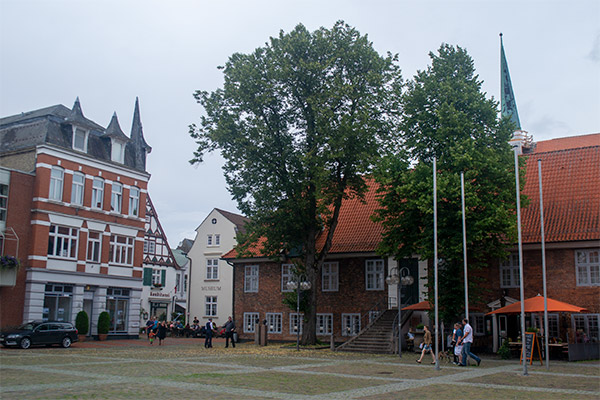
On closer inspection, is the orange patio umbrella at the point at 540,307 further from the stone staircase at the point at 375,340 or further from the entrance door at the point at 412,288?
the entrance door at the point at 412,288

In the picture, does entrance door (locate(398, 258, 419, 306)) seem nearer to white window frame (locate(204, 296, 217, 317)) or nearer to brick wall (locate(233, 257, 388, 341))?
brick wall (locate(233, 257, 388, 341))

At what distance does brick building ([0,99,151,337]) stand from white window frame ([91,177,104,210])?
63mm

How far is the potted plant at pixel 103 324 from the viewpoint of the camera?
120 feet

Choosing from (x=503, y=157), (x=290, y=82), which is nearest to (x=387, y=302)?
(x=503, y=157)

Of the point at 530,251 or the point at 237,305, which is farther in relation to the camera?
the point at 237,305

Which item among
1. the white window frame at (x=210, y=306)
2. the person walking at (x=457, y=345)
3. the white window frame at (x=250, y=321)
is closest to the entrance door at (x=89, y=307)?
the white window frame at (x=250, y=321)

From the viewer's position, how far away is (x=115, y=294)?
39469 mm

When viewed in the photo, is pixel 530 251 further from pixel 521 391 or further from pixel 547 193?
pixel 521 391

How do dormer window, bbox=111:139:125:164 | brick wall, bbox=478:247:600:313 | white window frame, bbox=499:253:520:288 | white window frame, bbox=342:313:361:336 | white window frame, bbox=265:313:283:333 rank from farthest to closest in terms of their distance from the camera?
dormer window, bbox=111:139:125:164 < white window frame, bbox=265:313:283:333 < white window frame, bbox=342:313:361:336 < white window frame, bbox=499:253:520:288 < brick wall, bbox=478:247:600:313

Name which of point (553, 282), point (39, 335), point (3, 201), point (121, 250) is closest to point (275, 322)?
point (121, 250)

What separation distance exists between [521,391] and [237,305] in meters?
26.7

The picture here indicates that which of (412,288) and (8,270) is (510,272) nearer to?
(412,288)

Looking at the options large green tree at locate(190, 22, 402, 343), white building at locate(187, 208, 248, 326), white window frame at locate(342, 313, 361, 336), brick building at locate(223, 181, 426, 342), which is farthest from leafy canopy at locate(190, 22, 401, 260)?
white building at locate(187, 208, 248, 326)

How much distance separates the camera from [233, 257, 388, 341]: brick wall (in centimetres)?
3472
